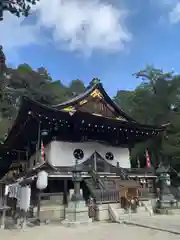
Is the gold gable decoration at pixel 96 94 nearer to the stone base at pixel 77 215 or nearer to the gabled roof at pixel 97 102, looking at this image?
the gabled roof at pixel 97 102

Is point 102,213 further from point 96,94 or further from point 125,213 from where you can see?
point 96,94

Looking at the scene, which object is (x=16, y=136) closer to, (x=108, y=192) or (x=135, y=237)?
(x=108, y=192)

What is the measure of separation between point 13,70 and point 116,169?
1482 inches

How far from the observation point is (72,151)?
1661 centimetres

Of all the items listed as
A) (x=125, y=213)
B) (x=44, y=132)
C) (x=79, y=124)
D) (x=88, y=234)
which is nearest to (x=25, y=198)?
(x=88, y=234)

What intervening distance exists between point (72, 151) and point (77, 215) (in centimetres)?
640

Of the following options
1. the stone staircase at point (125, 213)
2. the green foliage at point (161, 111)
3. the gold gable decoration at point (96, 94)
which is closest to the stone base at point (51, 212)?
the stone staircase at point (125, 213)

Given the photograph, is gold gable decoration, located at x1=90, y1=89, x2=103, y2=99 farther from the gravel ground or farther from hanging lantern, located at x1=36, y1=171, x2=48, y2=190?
the gravel ground

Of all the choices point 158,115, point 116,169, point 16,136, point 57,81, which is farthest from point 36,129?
point 57,81

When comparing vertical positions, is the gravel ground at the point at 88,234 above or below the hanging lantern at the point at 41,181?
below

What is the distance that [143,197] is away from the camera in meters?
13.5

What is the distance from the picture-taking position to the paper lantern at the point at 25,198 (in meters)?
10.7

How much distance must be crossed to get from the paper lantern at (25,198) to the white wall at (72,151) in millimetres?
4811

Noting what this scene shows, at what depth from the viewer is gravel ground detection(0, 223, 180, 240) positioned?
7.68 metres
